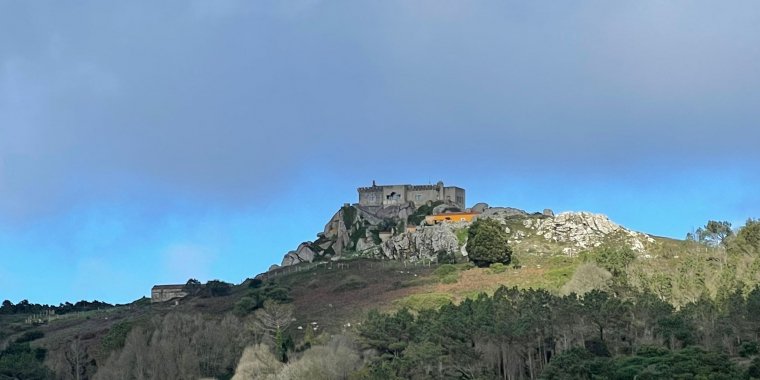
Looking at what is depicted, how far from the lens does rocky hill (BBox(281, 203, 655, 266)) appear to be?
11306cm

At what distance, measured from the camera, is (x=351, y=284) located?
108 meters

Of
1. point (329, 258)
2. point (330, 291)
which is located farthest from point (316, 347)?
point (329, 258)

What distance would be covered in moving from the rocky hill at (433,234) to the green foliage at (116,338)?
43636mm

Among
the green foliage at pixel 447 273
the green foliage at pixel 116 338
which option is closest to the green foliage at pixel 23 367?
the green foliage at pixel 116 338

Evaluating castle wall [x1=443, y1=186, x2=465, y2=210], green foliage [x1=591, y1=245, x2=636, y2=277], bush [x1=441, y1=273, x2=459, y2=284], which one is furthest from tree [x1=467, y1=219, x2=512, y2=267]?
castle wall [x1=443, y1=186, x2=465, y2=210]

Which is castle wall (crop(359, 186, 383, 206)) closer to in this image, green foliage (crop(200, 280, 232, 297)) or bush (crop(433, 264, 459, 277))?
green foliage (crop(200, 280, 232, 297))

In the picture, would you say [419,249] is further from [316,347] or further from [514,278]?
[316,347]

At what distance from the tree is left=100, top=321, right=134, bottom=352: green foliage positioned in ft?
127

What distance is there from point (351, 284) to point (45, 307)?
62166 millimetres

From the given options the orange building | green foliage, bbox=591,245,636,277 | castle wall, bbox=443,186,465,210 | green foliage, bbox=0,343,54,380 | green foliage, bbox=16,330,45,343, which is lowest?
green foliage, bbox=0,343,54,380

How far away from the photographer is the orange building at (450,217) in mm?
145125

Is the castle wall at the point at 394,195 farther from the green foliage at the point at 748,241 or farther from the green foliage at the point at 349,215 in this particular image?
the green foliage at the point at 748,241

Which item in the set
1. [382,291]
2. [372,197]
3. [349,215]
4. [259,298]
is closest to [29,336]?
[259,298]

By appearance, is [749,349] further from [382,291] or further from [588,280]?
[382,291]
